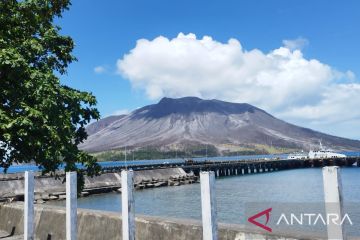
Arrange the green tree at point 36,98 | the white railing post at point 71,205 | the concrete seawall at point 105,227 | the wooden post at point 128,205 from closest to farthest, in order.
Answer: the wooden post at point 128,205, the white railing post at point 71,205, the concrete seawall at point 105,227, the green tree at point 36,98

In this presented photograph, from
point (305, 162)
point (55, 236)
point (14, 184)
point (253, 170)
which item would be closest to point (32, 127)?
point (55, 236)

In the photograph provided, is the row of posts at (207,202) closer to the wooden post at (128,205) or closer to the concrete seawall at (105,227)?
the wooden post at (128,205)

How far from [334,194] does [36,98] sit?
8.33 m

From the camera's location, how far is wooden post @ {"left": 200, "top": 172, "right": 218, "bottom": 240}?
4.83 m

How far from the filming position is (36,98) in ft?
33.8

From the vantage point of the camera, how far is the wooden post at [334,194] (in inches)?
159

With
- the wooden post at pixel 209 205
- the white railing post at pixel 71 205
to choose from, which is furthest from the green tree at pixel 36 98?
the wooden post at pixel 209 205

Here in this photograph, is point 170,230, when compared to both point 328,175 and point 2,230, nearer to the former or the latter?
point 328,175

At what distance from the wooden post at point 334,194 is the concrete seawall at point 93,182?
39000 mm

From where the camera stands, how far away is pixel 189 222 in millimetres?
7844

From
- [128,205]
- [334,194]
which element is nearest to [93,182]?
[128,205]

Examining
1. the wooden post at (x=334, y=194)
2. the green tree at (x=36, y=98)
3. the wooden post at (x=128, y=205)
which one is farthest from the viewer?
the green tree at (x=36, y=98)

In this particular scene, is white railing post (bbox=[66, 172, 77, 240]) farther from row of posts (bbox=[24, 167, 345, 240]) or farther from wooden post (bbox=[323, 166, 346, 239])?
wooden post (bbox=[323, 166, 346, 239])

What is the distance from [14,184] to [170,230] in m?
49.3
